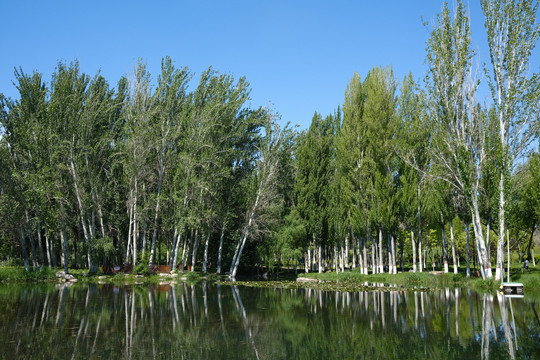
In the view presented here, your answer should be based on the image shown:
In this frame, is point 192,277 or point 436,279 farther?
point 192,277

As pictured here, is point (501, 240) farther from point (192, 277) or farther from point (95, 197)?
point (95, 197)

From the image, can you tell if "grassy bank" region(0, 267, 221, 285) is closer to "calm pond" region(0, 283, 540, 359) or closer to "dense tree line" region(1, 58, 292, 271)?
"dense tree line" region(1, 58, 292, 271)

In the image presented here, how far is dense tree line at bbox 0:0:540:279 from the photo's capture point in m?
26.1

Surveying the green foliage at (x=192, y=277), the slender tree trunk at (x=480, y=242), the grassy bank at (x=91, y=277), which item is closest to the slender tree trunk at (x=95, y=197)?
the grassy bank at (x=91, y=277)

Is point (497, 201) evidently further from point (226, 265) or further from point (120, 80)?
point (120, 80)

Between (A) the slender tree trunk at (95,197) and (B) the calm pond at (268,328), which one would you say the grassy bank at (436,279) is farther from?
(A) the slender tree trunk at (95,197)

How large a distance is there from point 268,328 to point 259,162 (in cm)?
2195

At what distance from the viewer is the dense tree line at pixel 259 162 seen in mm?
26094

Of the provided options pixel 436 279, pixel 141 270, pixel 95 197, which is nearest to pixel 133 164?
pixel 95 197

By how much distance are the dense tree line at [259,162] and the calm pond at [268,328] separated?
1206cm

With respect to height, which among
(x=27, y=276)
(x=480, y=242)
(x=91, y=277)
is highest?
(x=480, y=242)

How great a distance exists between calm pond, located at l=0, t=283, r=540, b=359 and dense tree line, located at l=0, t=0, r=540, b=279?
1206cm

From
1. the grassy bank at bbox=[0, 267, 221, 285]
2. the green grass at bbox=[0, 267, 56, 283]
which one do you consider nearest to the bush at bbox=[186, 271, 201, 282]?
the grassy bank at bbox=[0, 267, 221, 285]

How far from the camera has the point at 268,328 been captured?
1164 cm
